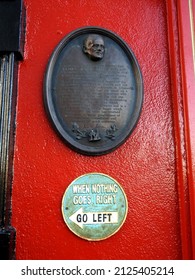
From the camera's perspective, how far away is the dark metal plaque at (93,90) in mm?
2027

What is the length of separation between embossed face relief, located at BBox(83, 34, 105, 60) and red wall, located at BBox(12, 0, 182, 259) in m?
0.16

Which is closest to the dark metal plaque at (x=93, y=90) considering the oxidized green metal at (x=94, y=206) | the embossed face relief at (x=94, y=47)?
the embossed face relief at (x=94, y=47)

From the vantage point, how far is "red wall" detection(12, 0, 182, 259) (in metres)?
1.94

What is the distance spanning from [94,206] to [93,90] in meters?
0.73

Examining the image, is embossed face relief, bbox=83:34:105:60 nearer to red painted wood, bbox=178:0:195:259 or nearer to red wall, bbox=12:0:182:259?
red wall, bbox=12:0:182:259

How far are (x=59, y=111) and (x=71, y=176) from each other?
0.41 m

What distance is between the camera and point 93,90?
2105 millimetres

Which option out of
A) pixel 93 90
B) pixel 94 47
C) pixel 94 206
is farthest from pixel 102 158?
pixel 94 47

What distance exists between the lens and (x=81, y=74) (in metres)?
2.12

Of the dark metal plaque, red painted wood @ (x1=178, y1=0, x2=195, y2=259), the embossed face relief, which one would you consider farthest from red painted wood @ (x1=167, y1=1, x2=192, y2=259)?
the embossed face relief

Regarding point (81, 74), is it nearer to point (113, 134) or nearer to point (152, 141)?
point (113, 134)

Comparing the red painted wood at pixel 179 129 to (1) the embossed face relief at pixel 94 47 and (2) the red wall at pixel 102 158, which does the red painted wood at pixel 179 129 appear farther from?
(1) the embossed face relief at pixel 94 47

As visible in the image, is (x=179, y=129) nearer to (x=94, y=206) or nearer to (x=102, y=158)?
(x=102, y=158)
